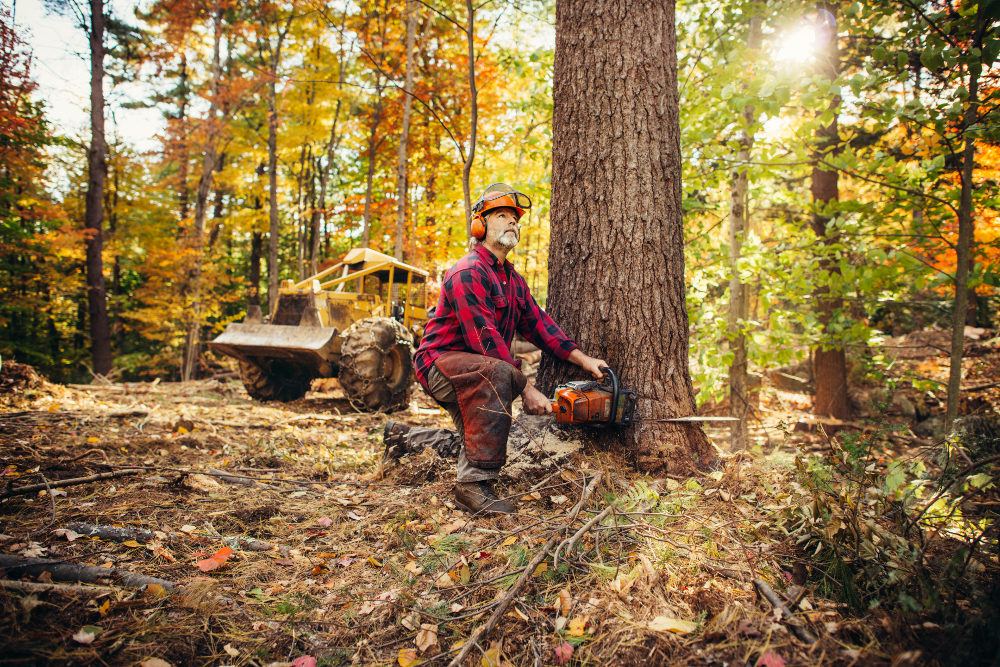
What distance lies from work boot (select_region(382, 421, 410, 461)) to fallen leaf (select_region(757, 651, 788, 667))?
8.64ft

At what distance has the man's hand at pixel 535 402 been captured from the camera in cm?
278

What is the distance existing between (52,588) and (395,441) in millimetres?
2119

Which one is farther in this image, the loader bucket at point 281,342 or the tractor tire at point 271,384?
the tractor tire at point 271,384

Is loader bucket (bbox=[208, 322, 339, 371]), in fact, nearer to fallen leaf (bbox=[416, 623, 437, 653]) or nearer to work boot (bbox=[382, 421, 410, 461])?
work boot (bbox=[382, 421, 410, 461])

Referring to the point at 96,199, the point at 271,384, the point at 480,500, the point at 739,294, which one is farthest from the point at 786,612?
the point at 96,199

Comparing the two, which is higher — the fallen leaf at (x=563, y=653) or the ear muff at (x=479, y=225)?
the ear muff at (x=479, y=225)

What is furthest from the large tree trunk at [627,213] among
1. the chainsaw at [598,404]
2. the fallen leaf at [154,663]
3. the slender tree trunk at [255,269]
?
the slender tree trunk at [255,269]

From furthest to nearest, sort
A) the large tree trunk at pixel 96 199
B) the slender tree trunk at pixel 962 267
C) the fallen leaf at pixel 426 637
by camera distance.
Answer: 1. the large tree trunk at pixel 96 199
2. the slender tree trunk at pixel 962 267
3. the fallen leaf at pixel 426 637

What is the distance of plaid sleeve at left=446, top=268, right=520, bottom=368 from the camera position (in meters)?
2.73

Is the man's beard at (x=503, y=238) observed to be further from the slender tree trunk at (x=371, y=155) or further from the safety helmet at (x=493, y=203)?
the slender tree trunk at (x=371, y=155)

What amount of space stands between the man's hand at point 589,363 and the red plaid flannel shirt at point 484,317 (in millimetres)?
53

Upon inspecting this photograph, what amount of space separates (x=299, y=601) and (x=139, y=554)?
792 millimetres

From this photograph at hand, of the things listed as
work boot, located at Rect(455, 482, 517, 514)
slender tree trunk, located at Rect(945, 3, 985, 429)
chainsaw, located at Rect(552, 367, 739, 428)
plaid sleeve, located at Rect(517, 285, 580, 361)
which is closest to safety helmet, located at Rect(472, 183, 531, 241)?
plaid sleeve, located at Rect(517, 285, 580, 361)

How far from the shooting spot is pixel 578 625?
65.1 inches
